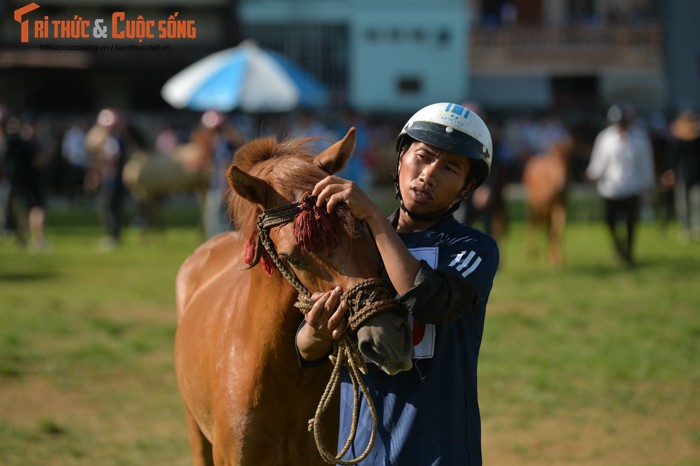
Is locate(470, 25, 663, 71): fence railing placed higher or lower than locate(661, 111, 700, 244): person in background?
higher

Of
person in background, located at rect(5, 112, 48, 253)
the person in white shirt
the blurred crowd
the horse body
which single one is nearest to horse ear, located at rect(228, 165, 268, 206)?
the horse body

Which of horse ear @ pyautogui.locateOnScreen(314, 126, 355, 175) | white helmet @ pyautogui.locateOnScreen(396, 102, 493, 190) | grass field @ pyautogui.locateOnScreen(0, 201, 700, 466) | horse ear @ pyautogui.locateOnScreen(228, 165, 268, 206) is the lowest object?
grass field @ pyautogui.locateOnScreen(0, 201, 700, 466)

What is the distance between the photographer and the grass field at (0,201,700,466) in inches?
260

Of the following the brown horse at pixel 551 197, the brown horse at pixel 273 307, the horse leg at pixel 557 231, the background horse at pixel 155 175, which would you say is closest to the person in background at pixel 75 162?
the background horse at pixel 155 175

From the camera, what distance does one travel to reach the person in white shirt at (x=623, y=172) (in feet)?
47.7

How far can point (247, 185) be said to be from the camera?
11.3ft

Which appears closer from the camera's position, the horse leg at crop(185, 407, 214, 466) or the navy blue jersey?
the navy blue jersey

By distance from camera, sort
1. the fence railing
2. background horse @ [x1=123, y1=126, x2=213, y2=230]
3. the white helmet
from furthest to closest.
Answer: the fence railing → background horse @ [x1=123, y1=126, x2=213, y2=230] → the white helmet

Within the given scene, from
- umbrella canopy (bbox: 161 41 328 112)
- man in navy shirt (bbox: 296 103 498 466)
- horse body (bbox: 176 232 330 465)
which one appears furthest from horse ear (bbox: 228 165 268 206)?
umbrella canopy (bbox: 161 41 328 112)

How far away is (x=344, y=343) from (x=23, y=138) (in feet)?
52.2

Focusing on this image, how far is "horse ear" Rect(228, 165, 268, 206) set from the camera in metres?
3.37

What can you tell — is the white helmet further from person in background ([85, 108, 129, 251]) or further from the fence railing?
the fence railing

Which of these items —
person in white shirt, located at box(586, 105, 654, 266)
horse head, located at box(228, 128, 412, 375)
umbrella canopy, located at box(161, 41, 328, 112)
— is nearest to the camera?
horse head, located at box(228, 128, 412, 375)

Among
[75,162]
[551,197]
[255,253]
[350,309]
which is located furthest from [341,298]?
[75,162]
